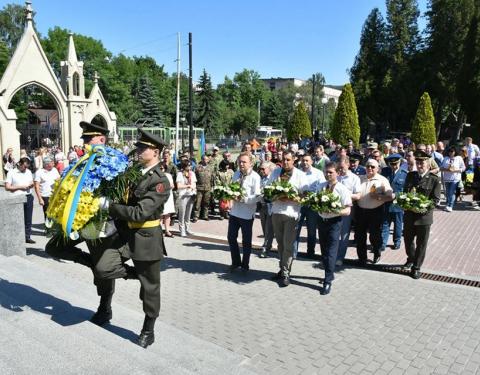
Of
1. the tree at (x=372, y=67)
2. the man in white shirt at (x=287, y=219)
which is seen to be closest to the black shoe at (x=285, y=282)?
the man in white shirt at (x=287, y=219)

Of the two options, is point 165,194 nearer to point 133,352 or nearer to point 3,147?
point 133,352

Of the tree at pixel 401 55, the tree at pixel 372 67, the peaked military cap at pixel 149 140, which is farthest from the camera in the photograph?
the tree at pixel 372 67

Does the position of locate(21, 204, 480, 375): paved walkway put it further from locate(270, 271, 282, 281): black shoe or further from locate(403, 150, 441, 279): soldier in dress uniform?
→ locate(403, 150, 441, 279): soldier in dress uniform

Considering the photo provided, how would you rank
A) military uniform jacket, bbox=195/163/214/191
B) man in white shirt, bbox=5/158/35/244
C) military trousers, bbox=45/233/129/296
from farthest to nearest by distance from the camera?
military uniform jacket, bbox=195/163/214/191 → man in white shirt, bbox=5/158/35/244 → military trousers, bbox=45/233/129/296

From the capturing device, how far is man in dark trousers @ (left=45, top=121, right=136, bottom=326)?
14.3 ft

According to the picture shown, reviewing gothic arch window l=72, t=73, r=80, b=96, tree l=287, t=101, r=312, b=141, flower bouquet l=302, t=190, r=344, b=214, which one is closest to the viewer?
flower bouquet l=302, t=190, r=344, b=214

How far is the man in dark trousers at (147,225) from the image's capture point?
4203 millimetres

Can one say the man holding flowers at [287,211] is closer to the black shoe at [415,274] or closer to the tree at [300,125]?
the black shoe at [415,274]

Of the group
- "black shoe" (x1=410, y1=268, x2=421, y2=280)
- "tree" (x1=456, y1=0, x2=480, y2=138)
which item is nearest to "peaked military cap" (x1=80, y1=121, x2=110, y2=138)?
"black shoe" (x1=410, y1=268, x2=421, y2=280)

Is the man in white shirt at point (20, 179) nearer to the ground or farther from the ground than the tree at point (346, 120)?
nearer to the ground

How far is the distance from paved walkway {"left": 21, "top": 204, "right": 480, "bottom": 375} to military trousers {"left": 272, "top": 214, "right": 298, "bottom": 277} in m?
0.41

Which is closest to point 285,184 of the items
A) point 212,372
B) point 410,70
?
point 212,372

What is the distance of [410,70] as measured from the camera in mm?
43625

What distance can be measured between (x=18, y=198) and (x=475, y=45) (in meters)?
35.8
